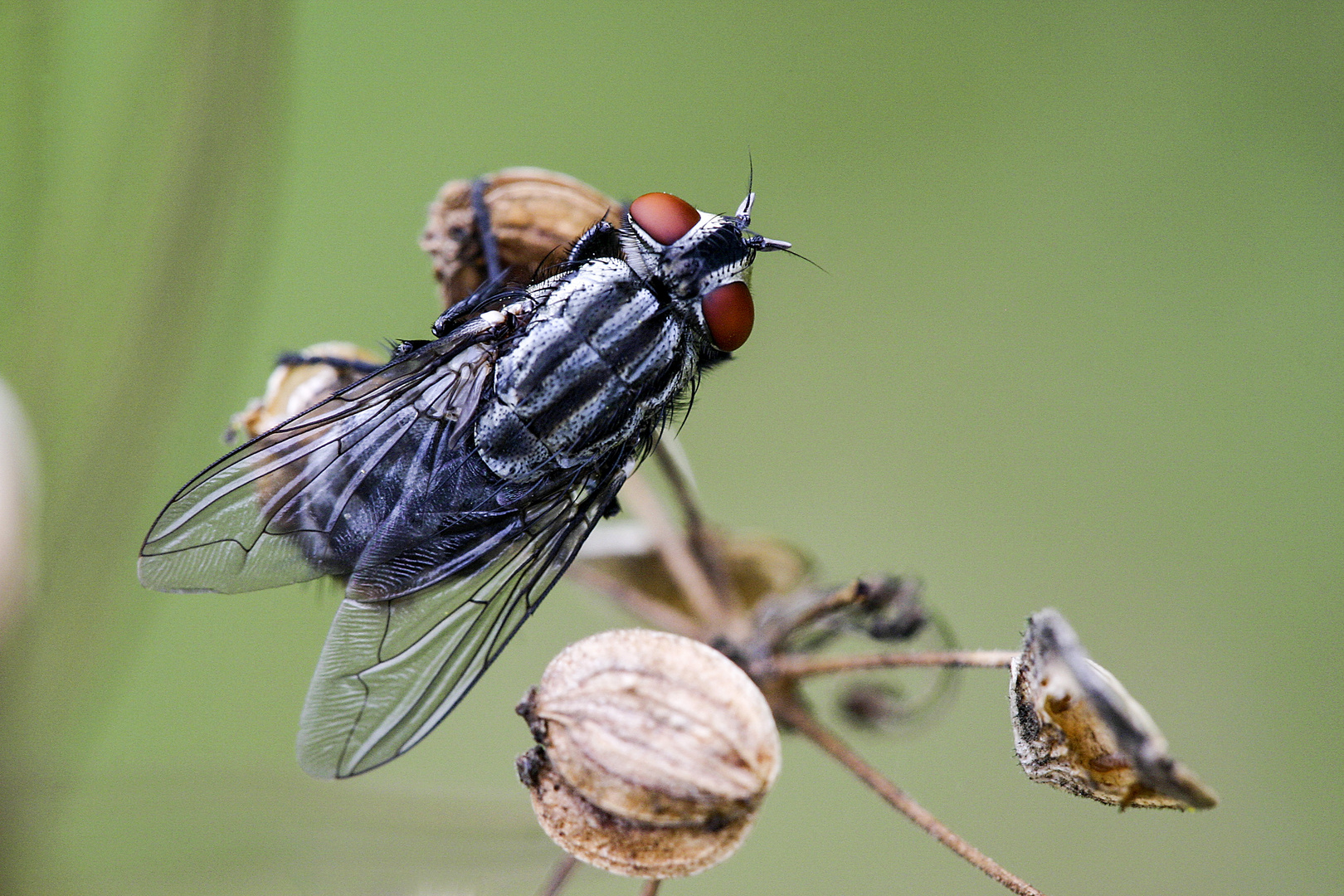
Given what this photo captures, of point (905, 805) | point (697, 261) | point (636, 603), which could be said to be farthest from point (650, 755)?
point (697, 261)

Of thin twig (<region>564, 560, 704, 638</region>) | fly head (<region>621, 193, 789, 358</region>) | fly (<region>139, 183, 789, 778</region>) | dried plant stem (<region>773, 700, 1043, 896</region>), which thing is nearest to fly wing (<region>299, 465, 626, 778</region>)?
Answer: fly (<region>139, 183, 789, 778</region>)

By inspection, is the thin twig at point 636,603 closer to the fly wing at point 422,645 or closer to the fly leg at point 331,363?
the fly wing at point 422,645

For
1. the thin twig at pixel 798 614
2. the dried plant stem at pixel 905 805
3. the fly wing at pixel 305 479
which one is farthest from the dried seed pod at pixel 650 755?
the fly wing at pixel 305 479

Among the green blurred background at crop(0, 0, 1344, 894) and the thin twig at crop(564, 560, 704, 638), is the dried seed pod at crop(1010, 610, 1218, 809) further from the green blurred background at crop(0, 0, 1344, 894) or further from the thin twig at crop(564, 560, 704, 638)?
the green blurred background at crop(0, 0, 1344, 894)

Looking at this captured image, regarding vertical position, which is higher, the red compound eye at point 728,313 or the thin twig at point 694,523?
the red compound eye at point 728,313

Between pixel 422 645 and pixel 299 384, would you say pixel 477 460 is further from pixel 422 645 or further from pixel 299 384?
pixel 299 384

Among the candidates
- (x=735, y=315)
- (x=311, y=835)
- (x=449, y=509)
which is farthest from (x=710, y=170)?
(x=311, y=835)
